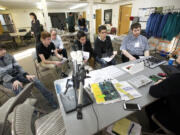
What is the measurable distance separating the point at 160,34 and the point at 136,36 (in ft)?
6.45

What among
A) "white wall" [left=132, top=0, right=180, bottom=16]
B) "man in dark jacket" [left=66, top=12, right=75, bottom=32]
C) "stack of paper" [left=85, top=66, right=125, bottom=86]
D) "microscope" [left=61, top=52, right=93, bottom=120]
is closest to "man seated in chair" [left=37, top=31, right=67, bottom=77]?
"stack of paper" [left=85, top=66, right=125, bottom=86]

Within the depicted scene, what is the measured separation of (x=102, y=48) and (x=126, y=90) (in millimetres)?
1280

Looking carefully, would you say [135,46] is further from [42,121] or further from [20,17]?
[20,17]

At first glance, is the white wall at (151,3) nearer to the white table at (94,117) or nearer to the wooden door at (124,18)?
the wooden door at (124,18)

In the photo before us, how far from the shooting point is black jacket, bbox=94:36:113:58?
206 cm

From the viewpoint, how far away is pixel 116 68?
1474 millimetres

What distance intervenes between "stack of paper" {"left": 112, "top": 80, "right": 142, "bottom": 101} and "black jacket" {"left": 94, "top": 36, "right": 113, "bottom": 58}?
106cm

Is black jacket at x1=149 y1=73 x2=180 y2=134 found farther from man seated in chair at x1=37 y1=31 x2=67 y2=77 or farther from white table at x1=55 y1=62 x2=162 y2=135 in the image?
man seated in chair at x1=37 y1=31 x2=67 y2=77

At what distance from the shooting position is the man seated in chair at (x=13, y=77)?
139 cm

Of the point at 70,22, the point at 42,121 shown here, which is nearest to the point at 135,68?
the point at 42,121

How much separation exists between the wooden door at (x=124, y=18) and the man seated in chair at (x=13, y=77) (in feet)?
16.2

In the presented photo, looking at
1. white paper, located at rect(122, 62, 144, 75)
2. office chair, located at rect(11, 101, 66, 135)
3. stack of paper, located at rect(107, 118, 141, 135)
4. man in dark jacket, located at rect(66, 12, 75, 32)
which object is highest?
man in dark jacket, located at rect(66, 12, 75, 32)

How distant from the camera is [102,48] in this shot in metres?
2.12

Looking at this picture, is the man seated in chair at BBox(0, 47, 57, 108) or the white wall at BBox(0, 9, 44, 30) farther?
the white wall at BBox(0, 9, 44, 30)
